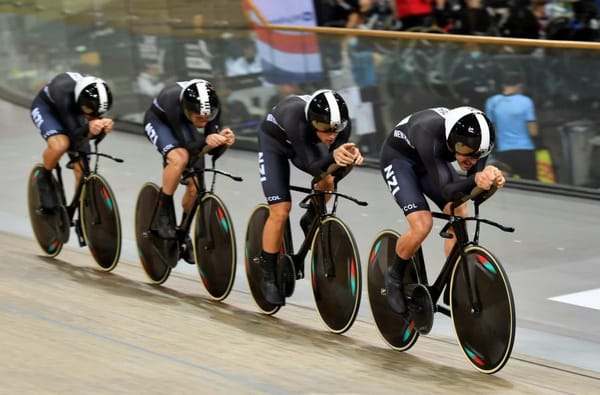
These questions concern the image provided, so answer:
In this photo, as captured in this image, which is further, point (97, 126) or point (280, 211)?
point (97, 126)

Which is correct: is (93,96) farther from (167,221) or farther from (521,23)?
(521,23)

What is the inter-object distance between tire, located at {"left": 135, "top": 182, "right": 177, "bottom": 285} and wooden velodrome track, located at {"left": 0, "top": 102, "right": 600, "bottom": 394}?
0.13 metres

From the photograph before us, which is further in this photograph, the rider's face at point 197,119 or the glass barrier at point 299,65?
the glass barrier at point 299,65

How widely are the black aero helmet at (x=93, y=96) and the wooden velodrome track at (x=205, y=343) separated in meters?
1.22

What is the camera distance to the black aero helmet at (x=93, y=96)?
8.77 m

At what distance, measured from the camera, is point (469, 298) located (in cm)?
628

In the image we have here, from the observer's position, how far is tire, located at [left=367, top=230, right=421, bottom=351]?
6.87 metres

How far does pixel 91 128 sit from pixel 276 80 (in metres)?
5.10

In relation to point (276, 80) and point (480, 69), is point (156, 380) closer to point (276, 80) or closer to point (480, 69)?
point (480, 69)

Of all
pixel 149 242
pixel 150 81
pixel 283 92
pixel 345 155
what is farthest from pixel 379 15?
pixel 345 155

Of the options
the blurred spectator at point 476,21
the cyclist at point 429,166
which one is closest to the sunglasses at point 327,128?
the cyclist at point 429,166

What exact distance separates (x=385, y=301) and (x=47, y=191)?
3.42 meters

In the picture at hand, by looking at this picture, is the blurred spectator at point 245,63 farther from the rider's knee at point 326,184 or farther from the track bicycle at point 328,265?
the rider's knee at point 326,184

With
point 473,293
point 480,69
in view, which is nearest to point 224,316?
point 473,293
